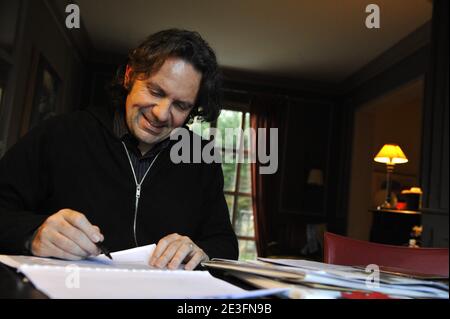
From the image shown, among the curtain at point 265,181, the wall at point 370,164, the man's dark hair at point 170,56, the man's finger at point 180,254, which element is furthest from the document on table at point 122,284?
the curtain at point 265,181

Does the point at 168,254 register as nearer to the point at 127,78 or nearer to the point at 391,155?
the point at 127,78

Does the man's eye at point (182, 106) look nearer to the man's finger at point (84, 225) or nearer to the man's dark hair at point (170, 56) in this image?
the man's dark hair at point (170, 56)

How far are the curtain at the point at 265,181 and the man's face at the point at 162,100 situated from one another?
4.96 meters

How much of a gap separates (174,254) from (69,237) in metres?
0.19

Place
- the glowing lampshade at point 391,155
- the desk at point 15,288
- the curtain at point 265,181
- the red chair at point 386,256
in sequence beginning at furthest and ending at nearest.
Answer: the curtain at point 265,181
the glowing lampshade at point 391,155
the red chair at point 386,256
the desk at point 15,288

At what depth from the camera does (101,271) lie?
0.61 metres

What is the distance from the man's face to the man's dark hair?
0.02m

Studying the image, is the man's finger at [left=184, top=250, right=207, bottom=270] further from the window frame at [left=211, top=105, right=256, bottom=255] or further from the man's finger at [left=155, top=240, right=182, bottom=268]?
the window frame at [left=211, top=105, right=256, bottom=255]

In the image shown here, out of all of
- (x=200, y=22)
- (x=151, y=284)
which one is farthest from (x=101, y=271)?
(x=200, y=22)

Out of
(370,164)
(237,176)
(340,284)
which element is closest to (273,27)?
(237,176)

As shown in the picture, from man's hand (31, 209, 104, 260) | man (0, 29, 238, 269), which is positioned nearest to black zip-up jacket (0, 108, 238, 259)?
man (0, 29, 238, 269)

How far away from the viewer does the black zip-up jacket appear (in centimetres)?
118

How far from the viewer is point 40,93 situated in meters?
4.19

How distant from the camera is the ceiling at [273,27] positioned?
411cm
